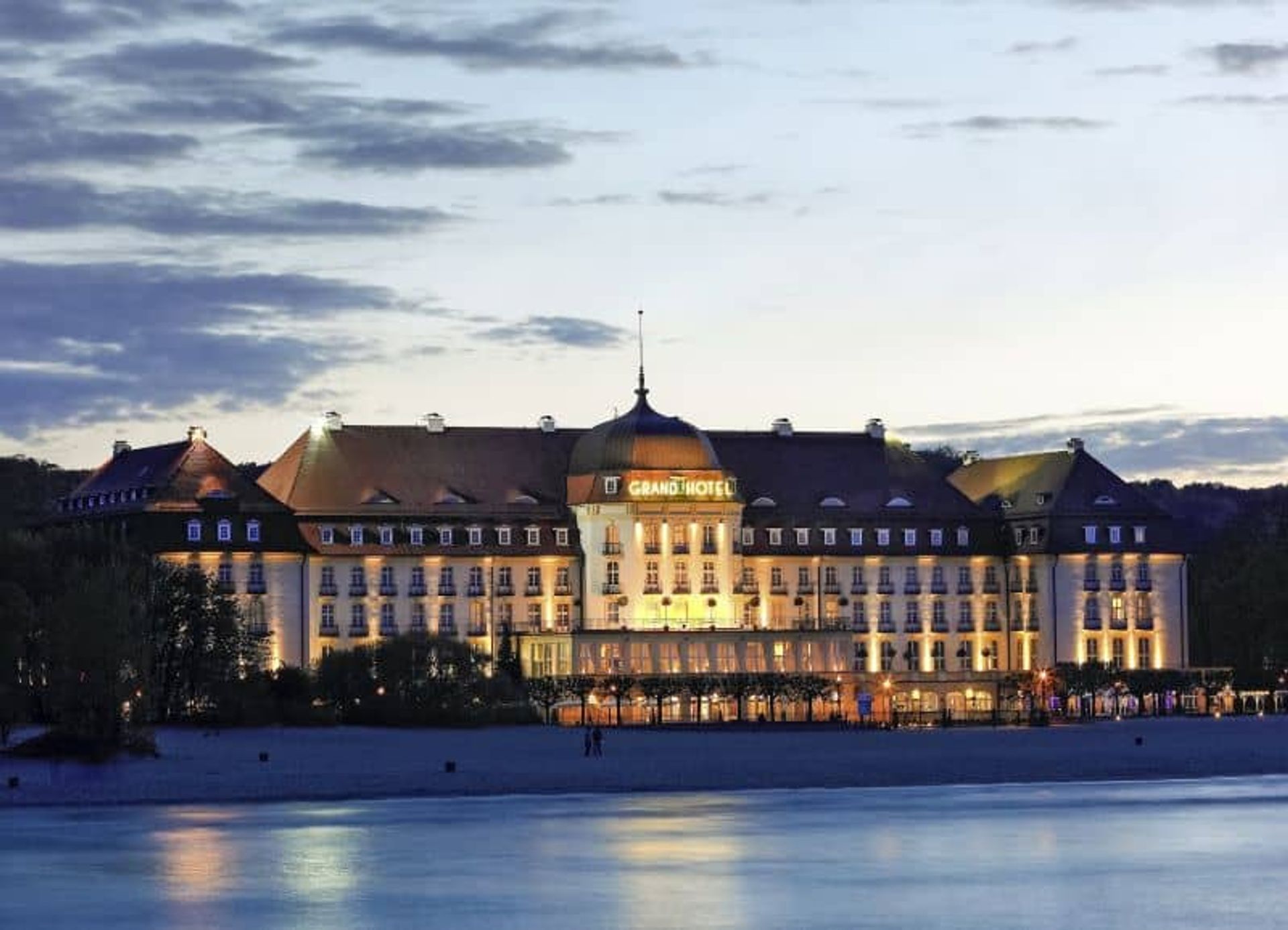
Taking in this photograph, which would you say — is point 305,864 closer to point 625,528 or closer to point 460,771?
point 460,771

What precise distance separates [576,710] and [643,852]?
332 feet

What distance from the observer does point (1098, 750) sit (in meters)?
132

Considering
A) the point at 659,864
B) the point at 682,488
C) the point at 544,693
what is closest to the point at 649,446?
the point at 682,488

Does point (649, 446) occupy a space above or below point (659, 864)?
above

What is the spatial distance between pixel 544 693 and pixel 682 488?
896 inches

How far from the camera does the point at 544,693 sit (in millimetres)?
176625

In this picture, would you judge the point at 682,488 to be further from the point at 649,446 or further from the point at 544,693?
the point at 544,693

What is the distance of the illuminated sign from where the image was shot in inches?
7682

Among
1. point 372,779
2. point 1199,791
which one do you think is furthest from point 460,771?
point 1199,791

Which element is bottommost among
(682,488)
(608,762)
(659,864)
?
(659,864)

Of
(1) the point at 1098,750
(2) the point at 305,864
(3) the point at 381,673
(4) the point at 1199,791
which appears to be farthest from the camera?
(3) the point at 381,673

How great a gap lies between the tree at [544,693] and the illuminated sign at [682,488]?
769 inches

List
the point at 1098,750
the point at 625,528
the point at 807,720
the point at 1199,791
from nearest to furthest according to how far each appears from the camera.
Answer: the point at 1199,791 → the point at 1098,750 → the point at 807,720 → the point at 625,528

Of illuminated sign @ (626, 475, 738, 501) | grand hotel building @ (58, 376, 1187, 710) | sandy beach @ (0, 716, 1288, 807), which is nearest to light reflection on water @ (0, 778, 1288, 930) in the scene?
sandy beach @ (0, 716, 1288, 807)
